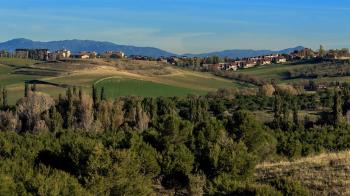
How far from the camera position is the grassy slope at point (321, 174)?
825 inches

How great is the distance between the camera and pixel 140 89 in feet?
440

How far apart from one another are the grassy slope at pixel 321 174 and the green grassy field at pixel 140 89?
100990 millimetres

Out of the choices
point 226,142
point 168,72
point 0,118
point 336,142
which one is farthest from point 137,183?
point 168,72

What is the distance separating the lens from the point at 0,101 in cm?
9488

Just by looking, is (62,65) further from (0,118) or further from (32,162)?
(32,162)

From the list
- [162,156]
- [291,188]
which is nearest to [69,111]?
[162,156]

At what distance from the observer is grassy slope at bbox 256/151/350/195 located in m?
21.0

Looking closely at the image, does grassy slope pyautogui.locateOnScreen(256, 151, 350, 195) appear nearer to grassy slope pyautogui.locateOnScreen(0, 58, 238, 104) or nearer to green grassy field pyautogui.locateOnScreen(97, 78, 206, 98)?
A: grassy slope pyautogui.locateOnScreen(0, 58, 238, 104)

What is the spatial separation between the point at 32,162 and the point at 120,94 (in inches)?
3751

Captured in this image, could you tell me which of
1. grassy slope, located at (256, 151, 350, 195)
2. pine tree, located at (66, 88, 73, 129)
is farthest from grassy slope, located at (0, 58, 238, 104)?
grassy slope, located at (256, 151, 350, 195)

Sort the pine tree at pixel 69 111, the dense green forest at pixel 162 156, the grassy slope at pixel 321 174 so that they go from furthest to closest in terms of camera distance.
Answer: the pine tree at pixel 69 111, the grassy slope at pixel 321 174, the dense green forest at pixel 162 156

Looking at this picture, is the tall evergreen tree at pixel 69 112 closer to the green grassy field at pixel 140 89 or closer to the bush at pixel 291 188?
the green grassy field at pixel 140 89

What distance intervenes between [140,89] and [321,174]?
11172 cm

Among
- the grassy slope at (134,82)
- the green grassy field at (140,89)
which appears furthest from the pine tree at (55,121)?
the green grassy field at (140,89)
